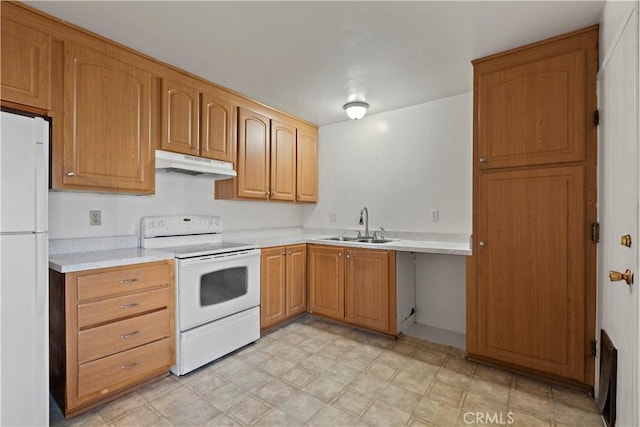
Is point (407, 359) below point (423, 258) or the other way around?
below

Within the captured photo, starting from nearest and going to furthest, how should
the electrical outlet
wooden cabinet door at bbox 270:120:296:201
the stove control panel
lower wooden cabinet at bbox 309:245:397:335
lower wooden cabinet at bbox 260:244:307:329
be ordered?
1. the electrical outlet
2. the stove control panel
3. lower wooden cabinet at bbox 309:245:397:335
4. lower wooden cabinet at bbox 260:244:307:329
5. wooden cabinet door at bbox 270:120:296:201

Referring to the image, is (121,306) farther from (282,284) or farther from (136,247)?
(282,284)

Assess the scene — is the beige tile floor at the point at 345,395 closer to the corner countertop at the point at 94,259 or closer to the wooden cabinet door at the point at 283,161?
the corner countertop at the point at 94,259

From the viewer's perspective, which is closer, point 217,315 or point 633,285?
point 633,285

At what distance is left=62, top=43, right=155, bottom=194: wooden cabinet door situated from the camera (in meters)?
1.92

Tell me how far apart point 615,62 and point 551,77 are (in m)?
0.48

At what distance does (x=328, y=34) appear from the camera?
1.96m

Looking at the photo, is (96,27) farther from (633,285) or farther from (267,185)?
(633,285)

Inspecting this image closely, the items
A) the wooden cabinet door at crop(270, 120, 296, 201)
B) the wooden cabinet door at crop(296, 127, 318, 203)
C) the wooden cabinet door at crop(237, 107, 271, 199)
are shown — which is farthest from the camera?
the wooden cabinet door at crop(296, 127, 318, 203)

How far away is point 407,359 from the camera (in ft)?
7.93

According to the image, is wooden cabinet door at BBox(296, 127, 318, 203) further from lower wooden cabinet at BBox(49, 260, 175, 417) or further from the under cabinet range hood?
lower wooden cabinet at BBox(49, 260, 175, 417)

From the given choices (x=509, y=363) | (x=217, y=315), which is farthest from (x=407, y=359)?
(x=217, y=315)

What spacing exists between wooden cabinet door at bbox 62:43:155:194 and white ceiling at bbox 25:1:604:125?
211 mm

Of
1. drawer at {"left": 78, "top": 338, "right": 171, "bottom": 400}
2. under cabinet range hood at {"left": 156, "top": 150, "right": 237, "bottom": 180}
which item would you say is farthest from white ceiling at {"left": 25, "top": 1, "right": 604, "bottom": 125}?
drawer at {"left": 78, "top": 338, "right": 171, "bottom": 400}
